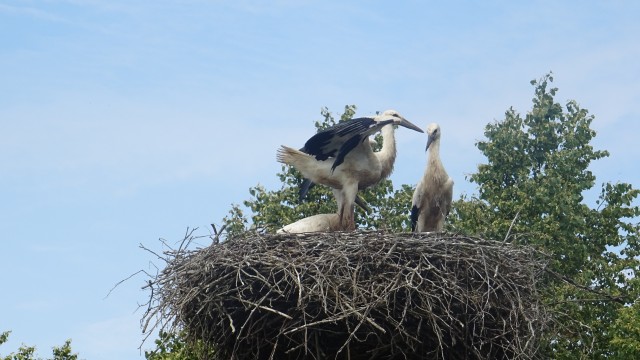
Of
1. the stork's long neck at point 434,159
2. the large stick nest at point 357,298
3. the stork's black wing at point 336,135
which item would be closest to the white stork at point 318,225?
the stork's black wing at point 336,135

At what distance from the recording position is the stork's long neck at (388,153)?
1422 centimetres

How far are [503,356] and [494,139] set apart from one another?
14022 mm

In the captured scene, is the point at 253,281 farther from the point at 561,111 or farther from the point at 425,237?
the point at 561,111

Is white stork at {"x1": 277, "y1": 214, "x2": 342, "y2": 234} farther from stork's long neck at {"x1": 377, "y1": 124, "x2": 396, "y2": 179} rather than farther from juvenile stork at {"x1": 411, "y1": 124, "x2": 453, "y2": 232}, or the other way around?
juvenile stork at {"x1": 411, "y1": 124, "x2": 453, "y2": 232}

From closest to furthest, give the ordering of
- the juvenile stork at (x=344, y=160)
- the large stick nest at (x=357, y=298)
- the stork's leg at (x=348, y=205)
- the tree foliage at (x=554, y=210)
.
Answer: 1. the large stick nest at (x=357, y=298)
2. the juvenile stork at (x=344, y=160)
3. the stork's leg at (x=348, y=205)
4. the tree foliage at (x=554, y=210)

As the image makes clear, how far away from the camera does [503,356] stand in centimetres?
1197

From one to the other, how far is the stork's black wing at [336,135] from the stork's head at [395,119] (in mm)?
105

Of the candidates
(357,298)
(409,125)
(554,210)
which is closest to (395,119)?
(409,125)

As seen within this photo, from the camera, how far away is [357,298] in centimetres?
1135

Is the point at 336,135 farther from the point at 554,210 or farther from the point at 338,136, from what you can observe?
the point at 554,210

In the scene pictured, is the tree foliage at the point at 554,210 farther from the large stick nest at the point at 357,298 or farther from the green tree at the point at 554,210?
the large stick nest at the point at 357,298

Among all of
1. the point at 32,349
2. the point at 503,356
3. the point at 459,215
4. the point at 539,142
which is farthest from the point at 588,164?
the point at 503,356

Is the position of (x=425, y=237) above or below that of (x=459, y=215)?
below

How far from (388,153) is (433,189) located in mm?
577
